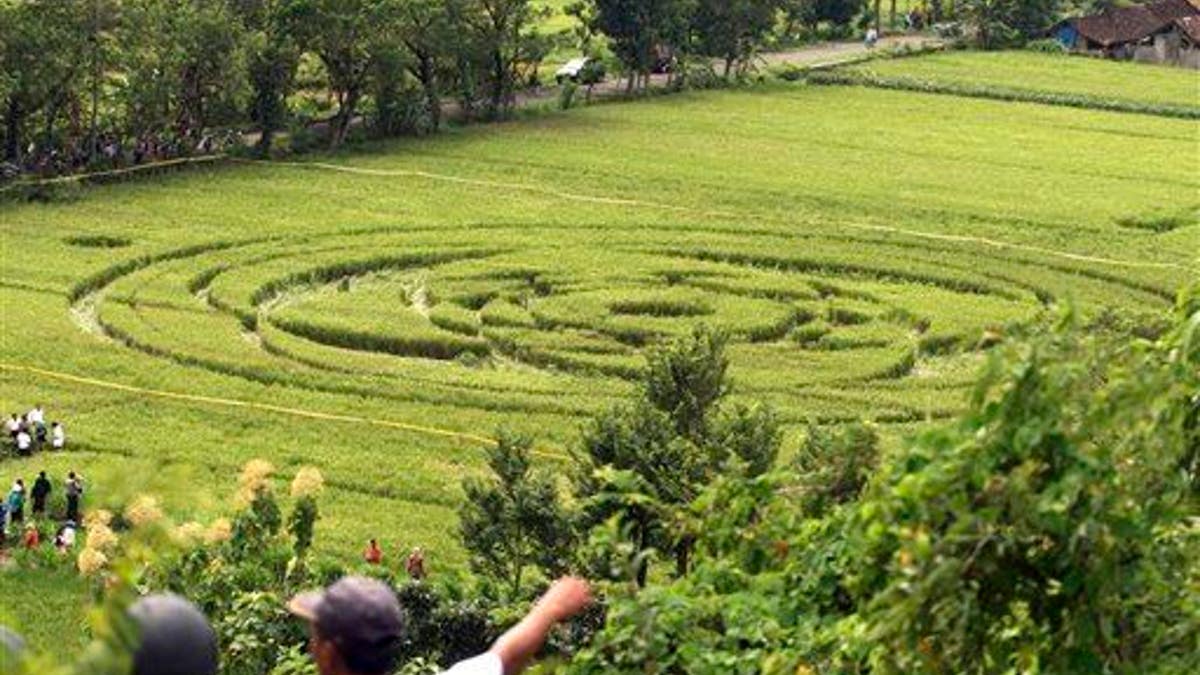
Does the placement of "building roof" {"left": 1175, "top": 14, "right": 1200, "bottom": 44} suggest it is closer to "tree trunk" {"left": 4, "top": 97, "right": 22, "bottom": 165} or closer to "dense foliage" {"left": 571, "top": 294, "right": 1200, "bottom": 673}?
"tree trunk" {"left": 4, "top": 97, "right": 22, "bottom": 165}

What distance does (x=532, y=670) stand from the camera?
9789mm

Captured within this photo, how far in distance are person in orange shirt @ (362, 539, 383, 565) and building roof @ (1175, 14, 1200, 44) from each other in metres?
75.3

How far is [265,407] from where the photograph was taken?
41531 mm

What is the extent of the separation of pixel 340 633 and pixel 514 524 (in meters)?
21.3

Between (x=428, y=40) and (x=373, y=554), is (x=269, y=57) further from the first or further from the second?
(x=373, y=554)

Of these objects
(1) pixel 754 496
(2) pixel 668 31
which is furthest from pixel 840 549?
(2) pixel 668 31

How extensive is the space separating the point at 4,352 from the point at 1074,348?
37.3 metres

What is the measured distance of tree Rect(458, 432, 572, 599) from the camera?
28.7 meters

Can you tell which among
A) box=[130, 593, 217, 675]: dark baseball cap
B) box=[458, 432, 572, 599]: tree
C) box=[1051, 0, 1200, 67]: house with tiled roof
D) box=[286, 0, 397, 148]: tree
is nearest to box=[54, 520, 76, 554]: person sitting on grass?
box=[458, 432, 572, 599]: tree

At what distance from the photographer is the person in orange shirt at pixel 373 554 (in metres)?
32.2

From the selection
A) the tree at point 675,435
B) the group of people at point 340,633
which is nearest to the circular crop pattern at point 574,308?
the tree at point 675,435

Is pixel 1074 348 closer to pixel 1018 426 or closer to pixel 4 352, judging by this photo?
pixel 1018 426

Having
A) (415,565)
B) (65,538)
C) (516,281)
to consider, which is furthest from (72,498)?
(516,281)

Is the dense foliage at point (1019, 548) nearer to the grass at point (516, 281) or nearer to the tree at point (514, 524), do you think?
the tree at point (514, 524)
